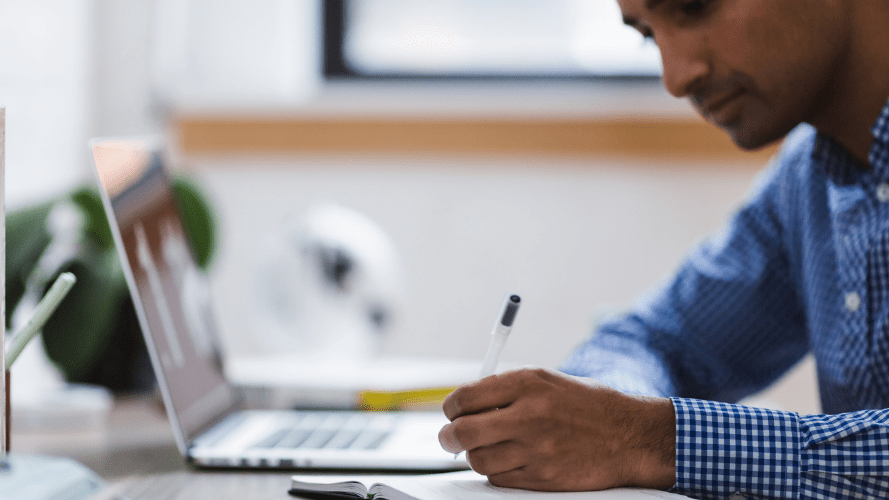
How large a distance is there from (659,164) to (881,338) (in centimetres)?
102

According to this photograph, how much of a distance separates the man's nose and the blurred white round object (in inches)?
25.7

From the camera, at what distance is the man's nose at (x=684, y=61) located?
2.60 ft

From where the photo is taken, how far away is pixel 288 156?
1854 mm

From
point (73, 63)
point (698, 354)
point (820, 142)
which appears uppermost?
point (73, 63)

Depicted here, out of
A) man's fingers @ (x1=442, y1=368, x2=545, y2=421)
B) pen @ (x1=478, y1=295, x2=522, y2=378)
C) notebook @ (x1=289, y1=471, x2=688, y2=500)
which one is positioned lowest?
notebook @ (x1=289, y1=471, x2=688, y2=500)

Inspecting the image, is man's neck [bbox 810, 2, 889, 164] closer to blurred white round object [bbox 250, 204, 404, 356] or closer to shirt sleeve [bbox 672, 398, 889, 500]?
shirt sleeve [bbox 672, 398, 889, 500]

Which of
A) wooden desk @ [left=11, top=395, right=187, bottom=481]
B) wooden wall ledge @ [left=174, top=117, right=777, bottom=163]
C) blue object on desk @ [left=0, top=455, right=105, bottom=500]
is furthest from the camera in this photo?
wooden wall ledge @ [left=174, top=117, right=777, bottom=163]

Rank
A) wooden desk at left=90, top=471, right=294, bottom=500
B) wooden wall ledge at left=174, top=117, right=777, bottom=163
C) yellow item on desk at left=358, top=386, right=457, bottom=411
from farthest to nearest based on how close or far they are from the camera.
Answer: wooden wall ledge at left=174, top=117, right=777, bottom=163, yellow item on desk at left=358, top=386, right=457, bottom=411, wooden desk at left=90, top=471, right=294, bottom=500

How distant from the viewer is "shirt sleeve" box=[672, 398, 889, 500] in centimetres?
57

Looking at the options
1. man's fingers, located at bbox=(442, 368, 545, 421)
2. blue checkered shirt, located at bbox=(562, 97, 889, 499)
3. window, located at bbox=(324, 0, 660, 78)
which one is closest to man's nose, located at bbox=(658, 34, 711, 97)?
blue checkered shirt, located at bbox=(562, 97, 889, 499)

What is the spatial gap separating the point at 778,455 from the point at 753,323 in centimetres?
47

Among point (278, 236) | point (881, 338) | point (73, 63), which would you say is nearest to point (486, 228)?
point (278, 236)

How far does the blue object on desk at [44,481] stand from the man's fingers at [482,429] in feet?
0.78

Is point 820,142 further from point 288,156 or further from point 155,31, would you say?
point 155,31
